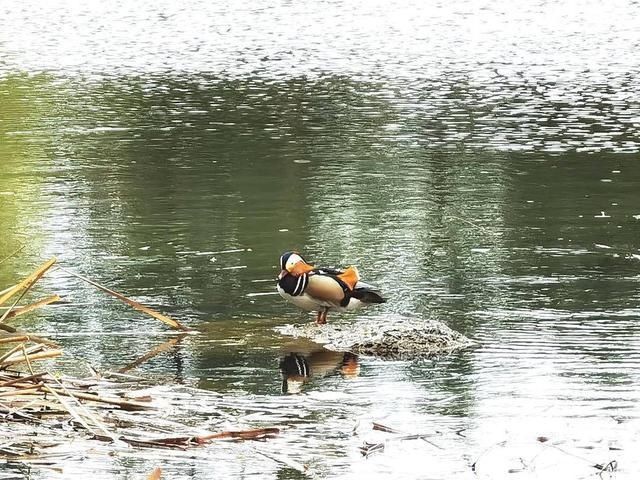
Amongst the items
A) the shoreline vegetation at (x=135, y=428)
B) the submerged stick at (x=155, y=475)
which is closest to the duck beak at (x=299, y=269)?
the shoreline vegetation at (x=135, y=428)

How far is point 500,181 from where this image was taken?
1767 centimetres

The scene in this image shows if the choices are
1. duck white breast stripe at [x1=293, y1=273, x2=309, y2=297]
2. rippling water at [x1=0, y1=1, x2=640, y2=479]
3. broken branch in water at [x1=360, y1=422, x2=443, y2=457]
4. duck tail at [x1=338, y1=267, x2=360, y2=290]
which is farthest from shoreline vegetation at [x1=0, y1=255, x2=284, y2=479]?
duck tail at [x1=338, y1=267, x2=360, y2=290]

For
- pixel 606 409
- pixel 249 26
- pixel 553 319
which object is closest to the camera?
pixel 606 409

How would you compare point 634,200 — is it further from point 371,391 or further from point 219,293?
point 371,391

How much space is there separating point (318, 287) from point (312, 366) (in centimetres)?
85

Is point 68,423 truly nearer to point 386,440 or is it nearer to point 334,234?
point 386,440

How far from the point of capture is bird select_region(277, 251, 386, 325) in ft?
34.1

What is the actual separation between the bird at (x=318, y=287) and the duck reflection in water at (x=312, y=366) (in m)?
0.46

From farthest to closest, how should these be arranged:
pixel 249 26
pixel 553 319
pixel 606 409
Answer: pixel 249 26, pixel 553 319, pixel 606 409

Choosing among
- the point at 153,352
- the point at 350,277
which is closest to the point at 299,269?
the point at 350,277

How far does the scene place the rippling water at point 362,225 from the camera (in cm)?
842

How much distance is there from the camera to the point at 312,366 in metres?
9.71

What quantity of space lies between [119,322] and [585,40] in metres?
28.5

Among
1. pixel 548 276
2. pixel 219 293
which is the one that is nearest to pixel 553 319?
pixel 548 276
